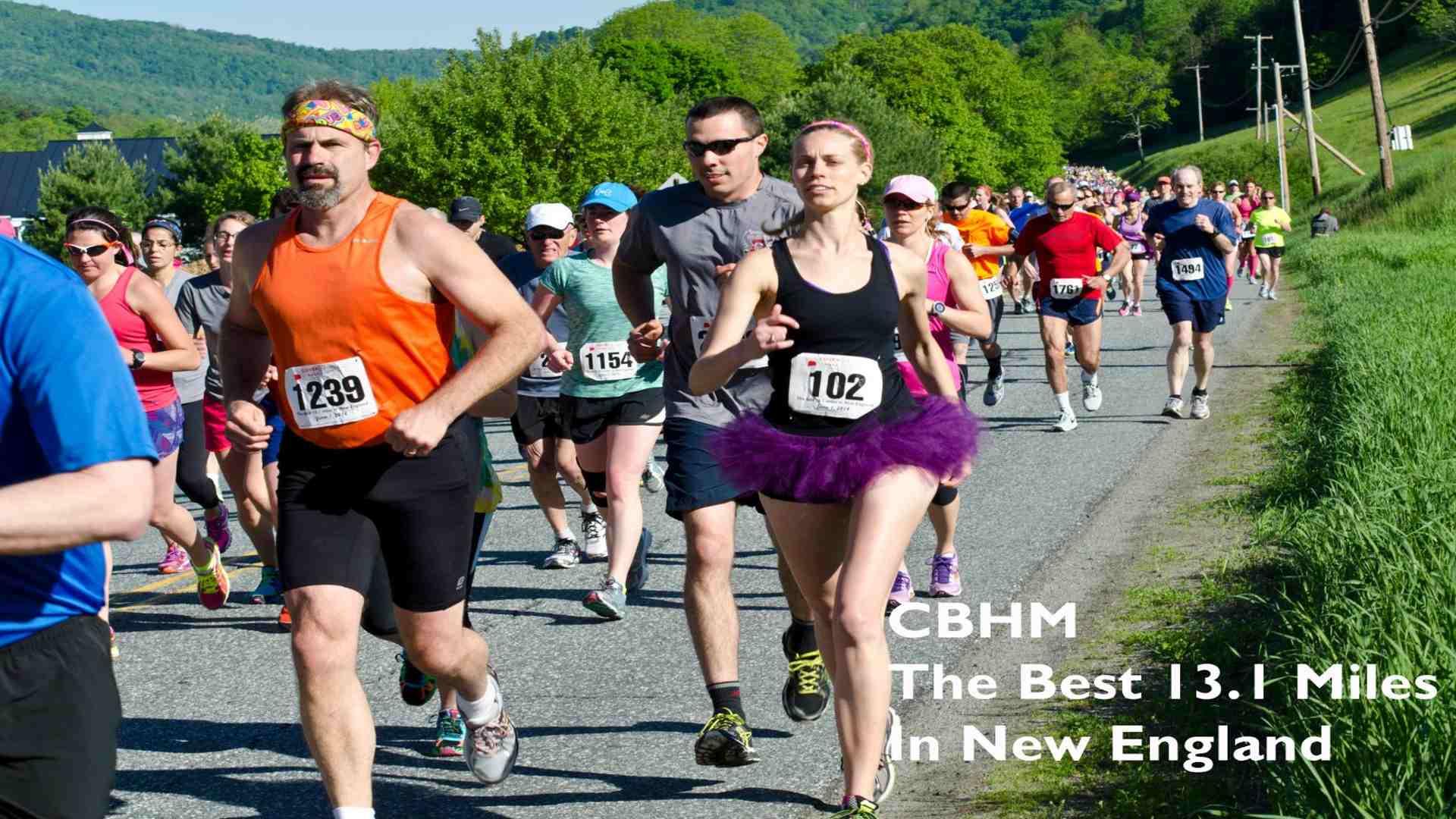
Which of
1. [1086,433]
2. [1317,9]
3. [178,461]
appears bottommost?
[1086,433]

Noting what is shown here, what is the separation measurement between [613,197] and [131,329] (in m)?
2.25

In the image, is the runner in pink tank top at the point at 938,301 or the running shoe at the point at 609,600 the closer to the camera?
the runner in pink tank top at the point at 938,301

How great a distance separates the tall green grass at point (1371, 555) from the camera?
386 centimetres

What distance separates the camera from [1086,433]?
42.9 ft

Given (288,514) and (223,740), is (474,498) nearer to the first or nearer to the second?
(288,514)

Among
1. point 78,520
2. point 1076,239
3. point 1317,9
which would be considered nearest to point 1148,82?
point 1317,9

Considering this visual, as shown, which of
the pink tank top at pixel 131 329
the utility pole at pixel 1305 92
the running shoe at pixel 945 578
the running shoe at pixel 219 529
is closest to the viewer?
the running shoe at pixel 945 578

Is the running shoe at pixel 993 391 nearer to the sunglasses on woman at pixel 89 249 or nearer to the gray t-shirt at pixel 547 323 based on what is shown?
the gray t-shirt at pixel 547 323

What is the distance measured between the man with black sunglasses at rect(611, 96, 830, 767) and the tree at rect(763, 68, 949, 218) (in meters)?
76.9

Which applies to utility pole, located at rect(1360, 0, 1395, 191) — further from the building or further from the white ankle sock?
the building

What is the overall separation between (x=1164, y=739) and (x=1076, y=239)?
858cm

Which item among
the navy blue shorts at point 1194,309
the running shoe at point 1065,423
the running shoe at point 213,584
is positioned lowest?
the running shoe at point 1065,423

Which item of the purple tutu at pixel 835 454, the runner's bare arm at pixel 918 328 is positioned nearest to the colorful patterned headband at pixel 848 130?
the runner's bare arm at pixel 918 328

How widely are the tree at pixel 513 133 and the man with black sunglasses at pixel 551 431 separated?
159 feet
